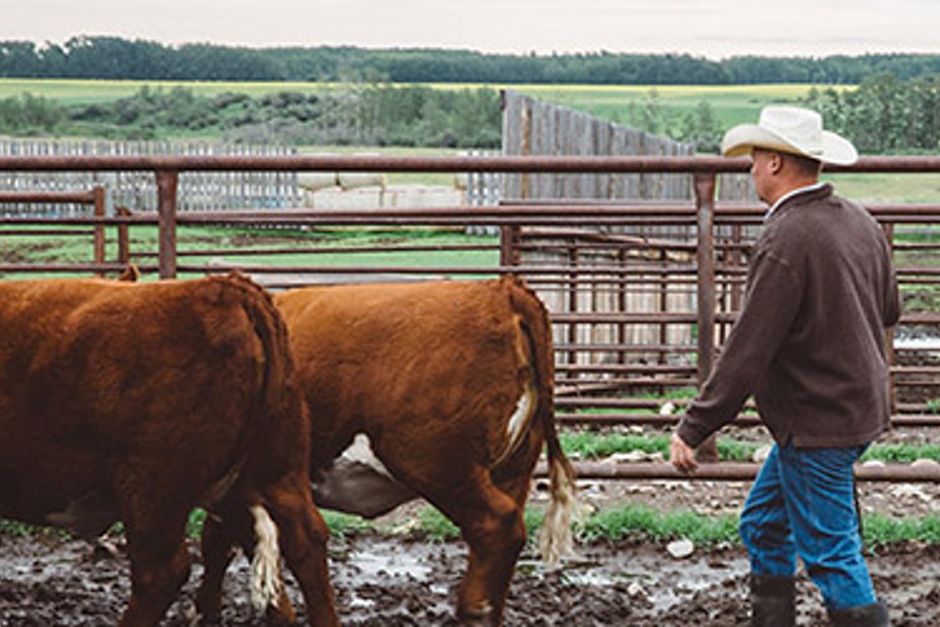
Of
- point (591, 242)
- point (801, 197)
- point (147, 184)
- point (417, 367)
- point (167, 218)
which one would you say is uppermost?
point (801, 197)

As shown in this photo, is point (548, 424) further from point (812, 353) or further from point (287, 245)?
point (287, 245)

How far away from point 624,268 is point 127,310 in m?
7.05

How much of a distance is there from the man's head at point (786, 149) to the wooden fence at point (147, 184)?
32516 millimetres

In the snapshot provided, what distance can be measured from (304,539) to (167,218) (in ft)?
6.91

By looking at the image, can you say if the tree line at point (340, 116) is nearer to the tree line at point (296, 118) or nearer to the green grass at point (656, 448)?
the tree line at point (296, 118)

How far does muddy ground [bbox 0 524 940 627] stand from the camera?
5930 mm

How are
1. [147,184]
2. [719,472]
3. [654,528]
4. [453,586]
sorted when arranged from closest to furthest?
[453,586], [719,472], [654,528], [147,184]

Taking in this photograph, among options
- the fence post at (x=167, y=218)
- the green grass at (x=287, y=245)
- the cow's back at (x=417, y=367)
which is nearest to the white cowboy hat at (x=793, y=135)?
the cow's back at (x=417, y=367)

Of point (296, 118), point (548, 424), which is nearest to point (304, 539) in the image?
point (548, 424)

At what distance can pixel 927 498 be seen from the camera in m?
8.38

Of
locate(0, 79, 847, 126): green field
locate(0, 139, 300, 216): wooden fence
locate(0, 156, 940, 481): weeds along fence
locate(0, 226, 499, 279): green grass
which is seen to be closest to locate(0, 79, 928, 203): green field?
locate(0, 79, 847, 126): green field

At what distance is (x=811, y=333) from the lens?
474 cm

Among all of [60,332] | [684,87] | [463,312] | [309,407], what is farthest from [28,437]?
[684,87]

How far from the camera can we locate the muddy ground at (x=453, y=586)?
5930 millimetres
